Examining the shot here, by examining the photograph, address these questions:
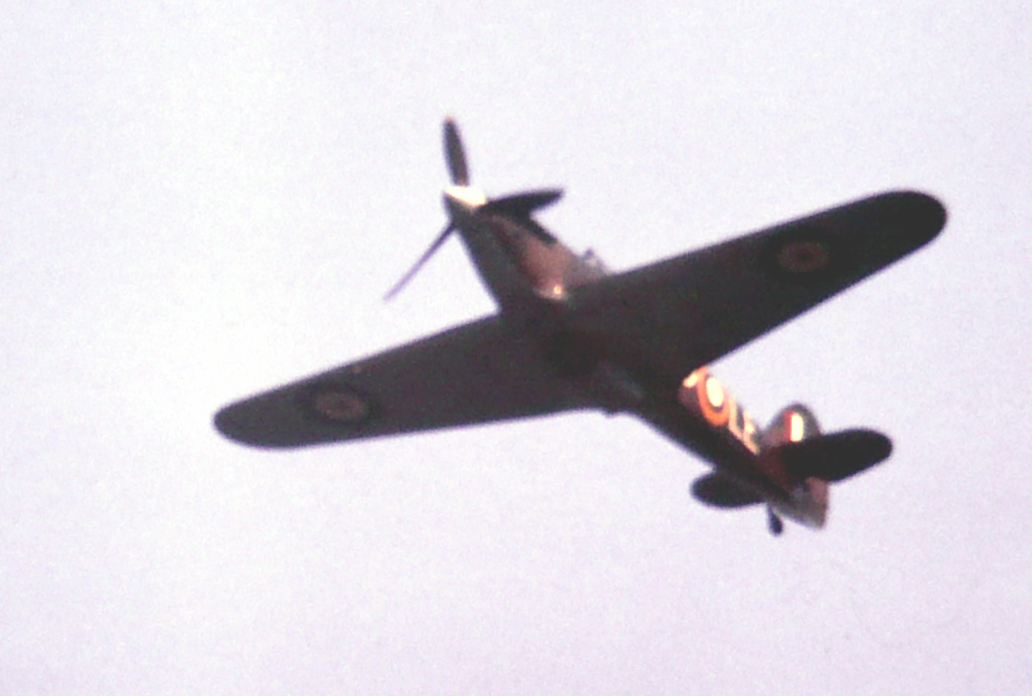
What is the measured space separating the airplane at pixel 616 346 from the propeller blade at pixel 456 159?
0.01 meters

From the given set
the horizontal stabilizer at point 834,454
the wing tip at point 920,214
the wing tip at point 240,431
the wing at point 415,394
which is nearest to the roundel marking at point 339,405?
the wing at point 415,394

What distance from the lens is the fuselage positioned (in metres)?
13.2

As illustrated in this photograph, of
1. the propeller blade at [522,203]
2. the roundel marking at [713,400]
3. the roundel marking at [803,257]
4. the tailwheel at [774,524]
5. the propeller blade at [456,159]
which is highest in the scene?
the propeller blade at [456,159]

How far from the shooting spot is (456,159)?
14062 millimetres

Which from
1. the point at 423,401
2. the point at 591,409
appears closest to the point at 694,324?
the point at 591,409

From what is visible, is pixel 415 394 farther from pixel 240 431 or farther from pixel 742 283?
pixel 742 283

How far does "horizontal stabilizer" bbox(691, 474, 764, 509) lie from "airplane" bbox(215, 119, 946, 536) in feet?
0.06

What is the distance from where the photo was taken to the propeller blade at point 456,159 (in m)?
14.0

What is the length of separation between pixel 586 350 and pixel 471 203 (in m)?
2.10

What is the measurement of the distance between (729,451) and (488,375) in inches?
127

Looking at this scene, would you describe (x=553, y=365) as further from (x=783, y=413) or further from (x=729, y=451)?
(x=783, y=413)

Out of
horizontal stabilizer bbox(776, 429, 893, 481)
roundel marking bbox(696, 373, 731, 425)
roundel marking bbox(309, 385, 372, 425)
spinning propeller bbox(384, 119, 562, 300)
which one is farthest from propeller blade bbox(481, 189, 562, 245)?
horizontal stabilizer bbox(776, 429, 893, 481)

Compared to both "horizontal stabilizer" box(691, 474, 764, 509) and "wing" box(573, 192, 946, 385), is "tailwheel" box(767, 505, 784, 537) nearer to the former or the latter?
"horizontal stabilizer" box(691, 474, 764, 509)

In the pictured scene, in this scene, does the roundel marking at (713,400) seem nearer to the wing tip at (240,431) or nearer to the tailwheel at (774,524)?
the tailwheel at (774,524)
